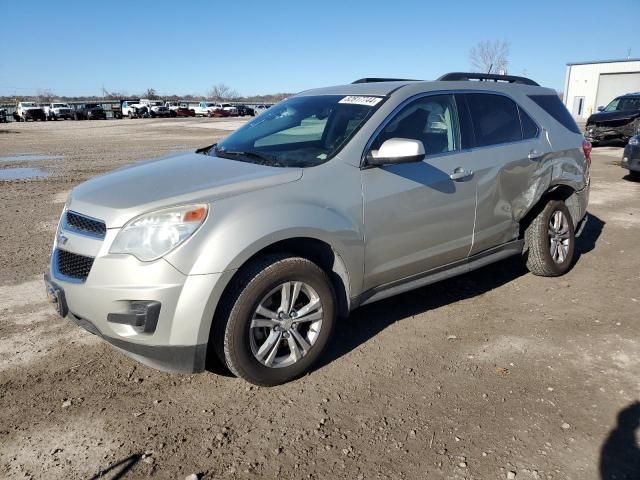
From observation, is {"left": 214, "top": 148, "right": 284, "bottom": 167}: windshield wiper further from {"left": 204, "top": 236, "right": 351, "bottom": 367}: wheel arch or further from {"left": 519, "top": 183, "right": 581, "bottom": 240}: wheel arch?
{"left": 519, "top": 183, "right": 581, "bottom": 240}: wheel arch

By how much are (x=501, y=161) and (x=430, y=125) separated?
769mm

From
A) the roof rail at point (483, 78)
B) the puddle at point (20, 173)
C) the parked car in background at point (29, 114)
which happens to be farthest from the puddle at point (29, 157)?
the parked car in background at point (29, 114)

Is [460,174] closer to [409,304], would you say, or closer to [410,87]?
[410,87]

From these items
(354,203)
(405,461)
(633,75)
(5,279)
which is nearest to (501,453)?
(405,461)

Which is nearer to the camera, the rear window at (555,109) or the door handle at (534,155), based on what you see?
the door handle at (534,155)

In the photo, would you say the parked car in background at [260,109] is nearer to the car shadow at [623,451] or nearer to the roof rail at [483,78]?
the roof rail at [483,78]

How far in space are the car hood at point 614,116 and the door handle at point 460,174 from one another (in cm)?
1683

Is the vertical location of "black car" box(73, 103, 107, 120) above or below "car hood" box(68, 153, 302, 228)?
below

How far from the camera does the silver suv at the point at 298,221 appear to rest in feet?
9.08

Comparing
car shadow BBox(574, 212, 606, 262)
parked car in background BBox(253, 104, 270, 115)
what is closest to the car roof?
parked car in background BBox(253, 104, 270, 115)

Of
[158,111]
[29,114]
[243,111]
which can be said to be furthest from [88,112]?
[243,111]

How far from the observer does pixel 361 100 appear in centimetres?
380

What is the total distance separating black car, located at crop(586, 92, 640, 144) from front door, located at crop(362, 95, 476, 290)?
54.4ft

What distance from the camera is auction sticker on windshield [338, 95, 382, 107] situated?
370 centimetres
